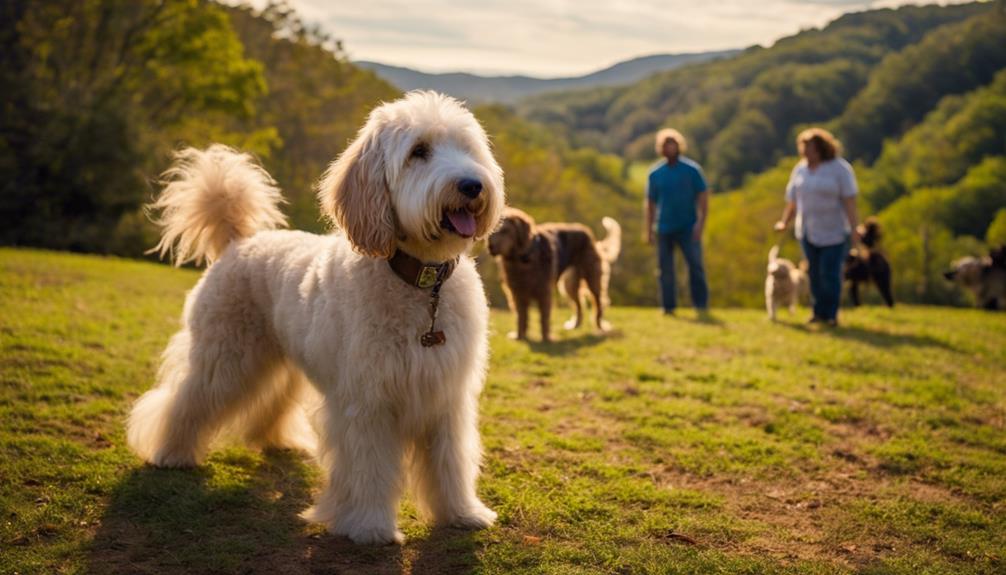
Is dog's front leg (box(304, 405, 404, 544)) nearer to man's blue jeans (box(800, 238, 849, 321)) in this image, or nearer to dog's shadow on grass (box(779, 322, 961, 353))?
dog's shadow on grass (box(779, 322, 961, 353))

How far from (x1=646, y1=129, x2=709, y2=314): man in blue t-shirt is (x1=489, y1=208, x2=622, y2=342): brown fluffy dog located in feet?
3.42

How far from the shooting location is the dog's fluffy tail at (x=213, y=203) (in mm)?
5398

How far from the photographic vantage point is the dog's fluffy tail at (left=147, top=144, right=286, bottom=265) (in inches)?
213

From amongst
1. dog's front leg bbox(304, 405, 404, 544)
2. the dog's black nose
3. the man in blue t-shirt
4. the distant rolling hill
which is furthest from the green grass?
the distant rolling hill

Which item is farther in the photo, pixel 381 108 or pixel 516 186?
pixel 516 186

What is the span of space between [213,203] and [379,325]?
6.86 feet

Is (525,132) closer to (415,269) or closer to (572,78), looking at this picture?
(415,269)

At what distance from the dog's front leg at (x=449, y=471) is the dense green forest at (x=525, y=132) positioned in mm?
1704

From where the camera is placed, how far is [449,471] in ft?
14.0

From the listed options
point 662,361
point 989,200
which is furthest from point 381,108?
point 989,200

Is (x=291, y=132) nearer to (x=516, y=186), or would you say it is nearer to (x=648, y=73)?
(x=516, y=186)

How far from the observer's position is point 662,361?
29.7 feet

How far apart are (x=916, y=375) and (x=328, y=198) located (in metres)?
6.91

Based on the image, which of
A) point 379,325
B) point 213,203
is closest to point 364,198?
point 379,325
